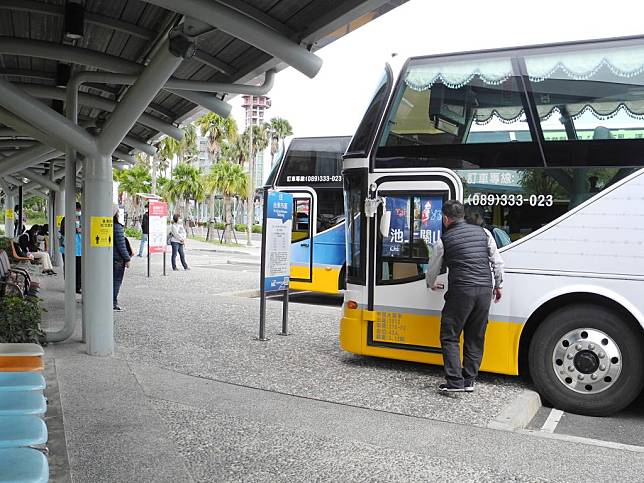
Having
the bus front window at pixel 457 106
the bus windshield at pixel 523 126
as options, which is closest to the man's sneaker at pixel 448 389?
the bus windshield at pixel 523 126

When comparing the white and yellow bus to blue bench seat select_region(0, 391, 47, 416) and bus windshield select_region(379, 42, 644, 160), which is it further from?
blue bench seat select_region(0, 391, 47, 416)

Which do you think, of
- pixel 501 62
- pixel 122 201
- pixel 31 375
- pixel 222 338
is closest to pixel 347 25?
pixel 501 62

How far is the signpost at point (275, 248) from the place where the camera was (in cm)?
865

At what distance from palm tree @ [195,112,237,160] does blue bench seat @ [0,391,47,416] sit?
49453 mm

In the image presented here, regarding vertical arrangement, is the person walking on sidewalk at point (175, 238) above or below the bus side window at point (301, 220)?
below

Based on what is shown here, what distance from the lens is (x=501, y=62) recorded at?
6609 millimetres

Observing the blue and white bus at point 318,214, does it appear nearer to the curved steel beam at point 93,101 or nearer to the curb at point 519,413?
the curved steel beam at point 93,101

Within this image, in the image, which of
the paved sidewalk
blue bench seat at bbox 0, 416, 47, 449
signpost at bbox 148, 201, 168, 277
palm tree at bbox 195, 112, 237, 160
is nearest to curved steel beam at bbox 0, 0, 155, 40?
the paved sidewalk

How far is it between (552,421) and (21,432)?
478 cm

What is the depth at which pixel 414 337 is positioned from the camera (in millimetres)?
6832

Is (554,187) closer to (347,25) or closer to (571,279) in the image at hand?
(571,279)

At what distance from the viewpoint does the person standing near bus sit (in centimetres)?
604

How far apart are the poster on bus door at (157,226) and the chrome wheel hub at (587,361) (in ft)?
41.0

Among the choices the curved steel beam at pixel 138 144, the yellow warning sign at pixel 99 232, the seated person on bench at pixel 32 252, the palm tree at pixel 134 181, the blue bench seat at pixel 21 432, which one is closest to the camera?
the blue bench seat at pixel 21 432
